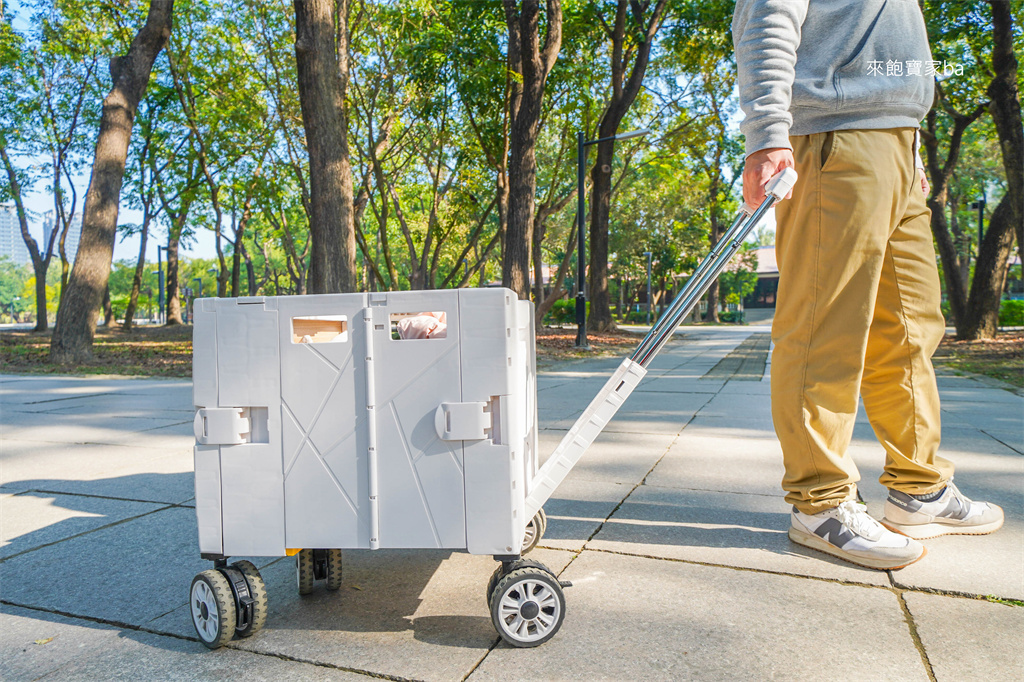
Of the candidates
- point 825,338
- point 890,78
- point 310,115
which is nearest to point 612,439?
point 825,338

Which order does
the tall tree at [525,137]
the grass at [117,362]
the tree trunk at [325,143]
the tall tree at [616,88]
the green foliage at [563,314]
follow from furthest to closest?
1. the green foliage at [563,314]
2. the tall tree at [616,88]
3. the tall tree at [525,137]
4. the grass at [117,362]
5. the tree trunk at [325,143]

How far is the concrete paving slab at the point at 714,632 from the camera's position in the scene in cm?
170

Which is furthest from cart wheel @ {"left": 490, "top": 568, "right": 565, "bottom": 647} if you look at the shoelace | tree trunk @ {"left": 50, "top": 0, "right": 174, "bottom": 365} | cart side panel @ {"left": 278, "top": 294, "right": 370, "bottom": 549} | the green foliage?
the green foliage

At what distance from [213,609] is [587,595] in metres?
1.06

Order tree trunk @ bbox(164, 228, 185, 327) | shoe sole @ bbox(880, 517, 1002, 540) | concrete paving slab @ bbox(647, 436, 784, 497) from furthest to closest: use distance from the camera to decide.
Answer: tree trunk @ bbox(164, 228, 185, 327) → concrete paving slab @ bbox(647, 436, 784, 497) → shoe sole @ bbox(880, 517, 1002, 540)

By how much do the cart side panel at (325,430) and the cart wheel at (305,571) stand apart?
32 cm

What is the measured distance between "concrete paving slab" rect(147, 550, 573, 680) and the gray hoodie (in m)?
1.73

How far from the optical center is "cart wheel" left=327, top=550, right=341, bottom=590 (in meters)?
2.19

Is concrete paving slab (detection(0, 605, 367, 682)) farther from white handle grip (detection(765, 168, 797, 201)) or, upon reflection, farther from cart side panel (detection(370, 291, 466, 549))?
white handle grip (detection(765, 168, 797, 201))

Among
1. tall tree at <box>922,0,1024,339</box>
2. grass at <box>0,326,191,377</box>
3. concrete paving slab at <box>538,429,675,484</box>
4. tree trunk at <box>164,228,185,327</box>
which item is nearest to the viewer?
concrete paving slab at <box>538,429,675,484</box>

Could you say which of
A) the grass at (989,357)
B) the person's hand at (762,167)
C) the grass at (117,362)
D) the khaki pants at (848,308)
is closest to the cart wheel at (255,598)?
the khaki pants at (848,308)

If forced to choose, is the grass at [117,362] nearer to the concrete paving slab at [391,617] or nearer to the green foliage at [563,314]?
the concrete paving slab at [391,617]

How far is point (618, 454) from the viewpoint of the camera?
4320 millimetres

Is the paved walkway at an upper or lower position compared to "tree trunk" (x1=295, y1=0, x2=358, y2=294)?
lower
